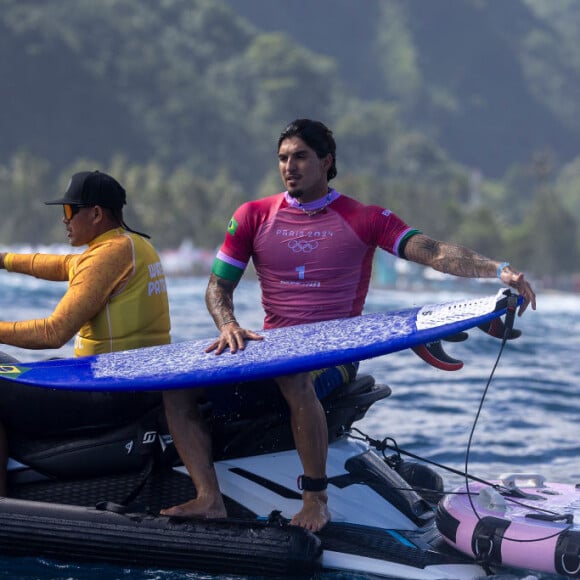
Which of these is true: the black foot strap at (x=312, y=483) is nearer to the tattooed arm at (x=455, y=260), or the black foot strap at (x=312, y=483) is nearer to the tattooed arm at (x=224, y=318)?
the tattooed arm at (x=224, y=318)

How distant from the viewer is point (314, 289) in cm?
488

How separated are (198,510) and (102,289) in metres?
0.98

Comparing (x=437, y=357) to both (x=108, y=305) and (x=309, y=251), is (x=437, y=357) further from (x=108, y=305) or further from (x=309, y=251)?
(x=108, y=305)

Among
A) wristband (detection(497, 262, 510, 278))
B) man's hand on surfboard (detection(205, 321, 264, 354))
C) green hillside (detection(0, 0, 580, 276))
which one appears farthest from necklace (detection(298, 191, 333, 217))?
green hillside (detection(0, 0, 580, 276))

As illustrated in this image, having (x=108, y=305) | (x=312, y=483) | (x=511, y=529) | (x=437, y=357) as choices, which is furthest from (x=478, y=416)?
(x=108, y=305)

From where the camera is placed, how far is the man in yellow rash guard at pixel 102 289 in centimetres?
464

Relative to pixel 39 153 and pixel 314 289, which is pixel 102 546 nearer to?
pixel 314 289

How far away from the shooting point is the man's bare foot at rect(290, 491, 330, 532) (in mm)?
4480

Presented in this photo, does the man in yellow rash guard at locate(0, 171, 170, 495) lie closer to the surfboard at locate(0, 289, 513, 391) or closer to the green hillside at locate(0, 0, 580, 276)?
the surfboard at locate(0, 289, 513, 391)

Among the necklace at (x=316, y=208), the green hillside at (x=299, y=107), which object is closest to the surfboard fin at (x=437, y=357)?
the necklace at (x=316, y=208)

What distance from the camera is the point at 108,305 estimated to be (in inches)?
187

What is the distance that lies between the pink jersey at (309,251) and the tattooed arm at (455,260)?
0.23ft

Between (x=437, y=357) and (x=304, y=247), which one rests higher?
(x=304, y=247)

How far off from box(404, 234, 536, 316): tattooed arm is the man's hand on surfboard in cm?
75
